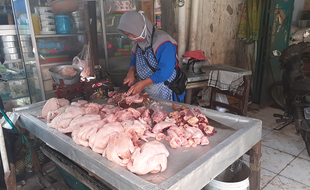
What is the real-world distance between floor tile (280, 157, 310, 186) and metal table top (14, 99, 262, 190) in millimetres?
1700

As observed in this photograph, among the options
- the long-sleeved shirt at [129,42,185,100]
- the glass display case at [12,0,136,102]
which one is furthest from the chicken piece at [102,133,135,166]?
the glass display case at [12,0,136,102]

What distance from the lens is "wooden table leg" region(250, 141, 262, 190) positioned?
202 cm

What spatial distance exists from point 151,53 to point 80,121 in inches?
53.2

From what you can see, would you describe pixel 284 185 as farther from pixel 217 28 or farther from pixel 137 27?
pixel 217 28

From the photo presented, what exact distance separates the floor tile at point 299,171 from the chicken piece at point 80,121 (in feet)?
9.03

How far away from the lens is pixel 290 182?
2986 mm

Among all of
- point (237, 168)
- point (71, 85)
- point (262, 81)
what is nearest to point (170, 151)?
point (237, 168)

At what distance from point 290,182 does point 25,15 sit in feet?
14.4

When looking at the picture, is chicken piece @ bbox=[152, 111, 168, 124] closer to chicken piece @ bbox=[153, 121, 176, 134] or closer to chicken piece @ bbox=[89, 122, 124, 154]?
chicken piece @ bbox=[153, 121, 176, 134]

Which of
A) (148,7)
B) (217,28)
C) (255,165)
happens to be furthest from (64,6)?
(255,165)

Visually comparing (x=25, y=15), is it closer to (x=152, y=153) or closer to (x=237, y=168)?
(x=152, y=153)

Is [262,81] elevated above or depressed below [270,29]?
below

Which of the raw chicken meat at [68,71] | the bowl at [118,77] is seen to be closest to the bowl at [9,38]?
the raw chicken meat at [68,71]

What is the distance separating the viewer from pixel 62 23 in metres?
3.67
